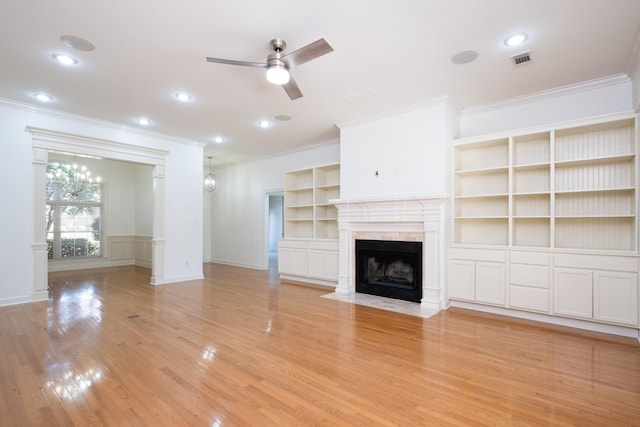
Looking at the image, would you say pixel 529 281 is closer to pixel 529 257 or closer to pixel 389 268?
pixel 529 257

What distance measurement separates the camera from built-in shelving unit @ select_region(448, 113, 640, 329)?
3518 millimetres

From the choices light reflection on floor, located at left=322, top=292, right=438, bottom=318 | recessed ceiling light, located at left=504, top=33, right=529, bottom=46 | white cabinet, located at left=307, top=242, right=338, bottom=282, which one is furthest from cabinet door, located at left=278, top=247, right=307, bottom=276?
recessed ceiling light, located at left=504, top=33, right=529, bottom=46

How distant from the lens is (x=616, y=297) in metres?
3.42

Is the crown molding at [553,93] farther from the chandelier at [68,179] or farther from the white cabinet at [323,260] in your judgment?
the chandelier at [68,179]

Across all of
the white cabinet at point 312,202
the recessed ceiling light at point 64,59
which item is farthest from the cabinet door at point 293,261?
the recessed ceiling light at point 64,59

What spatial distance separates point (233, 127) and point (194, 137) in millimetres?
A: 1252

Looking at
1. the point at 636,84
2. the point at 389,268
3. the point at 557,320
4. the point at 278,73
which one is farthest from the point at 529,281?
the point at 278,73

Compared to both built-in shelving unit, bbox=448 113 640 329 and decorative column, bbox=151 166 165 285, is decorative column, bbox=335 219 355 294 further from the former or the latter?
decorative column, bbox=151 166 165 285

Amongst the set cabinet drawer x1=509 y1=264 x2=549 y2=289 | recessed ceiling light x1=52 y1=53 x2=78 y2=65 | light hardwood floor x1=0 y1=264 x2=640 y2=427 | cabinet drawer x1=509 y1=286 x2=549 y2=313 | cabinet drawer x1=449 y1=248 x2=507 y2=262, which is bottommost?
light hardwood floor x1=0 y1=264 x2=640 y2=427

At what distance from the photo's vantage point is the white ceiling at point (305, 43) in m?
2.62

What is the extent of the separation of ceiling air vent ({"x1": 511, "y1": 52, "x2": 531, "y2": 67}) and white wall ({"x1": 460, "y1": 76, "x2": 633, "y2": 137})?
3.55 feet

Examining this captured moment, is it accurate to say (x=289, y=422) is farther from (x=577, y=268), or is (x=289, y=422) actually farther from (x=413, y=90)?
(x=413, y=90)

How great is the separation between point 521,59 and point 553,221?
2001 millimetres

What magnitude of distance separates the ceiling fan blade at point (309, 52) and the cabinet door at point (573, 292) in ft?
12.1
